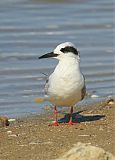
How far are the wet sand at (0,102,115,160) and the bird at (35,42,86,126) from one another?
0.34 metres

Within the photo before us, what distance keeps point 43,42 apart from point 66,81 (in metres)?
5.42

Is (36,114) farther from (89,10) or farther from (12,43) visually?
(89,10)

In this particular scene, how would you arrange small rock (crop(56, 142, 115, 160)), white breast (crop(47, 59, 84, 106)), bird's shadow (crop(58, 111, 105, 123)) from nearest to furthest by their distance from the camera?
small rock (crop(56, 142, 115, 160)) < white breast (crop(47, 59, 84, 106)) < bird's shadow (crop(58, 111, 105, 123))

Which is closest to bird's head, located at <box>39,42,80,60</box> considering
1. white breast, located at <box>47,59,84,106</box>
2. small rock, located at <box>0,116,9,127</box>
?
white breast, located at <box>47,59,84,106</box>

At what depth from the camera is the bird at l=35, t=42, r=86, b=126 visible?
27.8ft

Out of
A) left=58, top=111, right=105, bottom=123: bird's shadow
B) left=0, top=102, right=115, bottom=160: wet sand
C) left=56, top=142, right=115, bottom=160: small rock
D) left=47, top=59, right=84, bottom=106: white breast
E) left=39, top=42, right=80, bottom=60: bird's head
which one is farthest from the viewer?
left=58, top=111, right=105, bottom=123: bird's shadow

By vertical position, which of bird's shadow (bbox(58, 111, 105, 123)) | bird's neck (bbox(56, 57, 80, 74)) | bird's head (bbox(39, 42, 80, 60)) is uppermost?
bird's head (bbox(39, 42, 80, 60))

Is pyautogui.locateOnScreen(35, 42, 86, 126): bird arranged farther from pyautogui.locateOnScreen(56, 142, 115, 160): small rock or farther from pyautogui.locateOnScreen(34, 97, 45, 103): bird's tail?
pyautogui.locateOnScreen(56, 142, 115, 160): small rock

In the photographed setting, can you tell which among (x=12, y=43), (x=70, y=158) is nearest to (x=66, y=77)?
(x=70, y=158)

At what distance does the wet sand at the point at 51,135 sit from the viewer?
6.93 meters

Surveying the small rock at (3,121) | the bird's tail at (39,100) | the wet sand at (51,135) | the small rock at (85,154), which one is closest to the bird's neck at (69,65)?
the wet sand at (51,135)

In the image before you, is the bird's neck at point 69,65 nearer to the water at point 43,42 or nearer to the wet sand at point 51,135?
the wet sand at point 51,135

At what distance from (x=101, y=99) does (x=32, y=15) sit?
674 cm

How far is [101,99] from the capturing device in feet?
33.5
